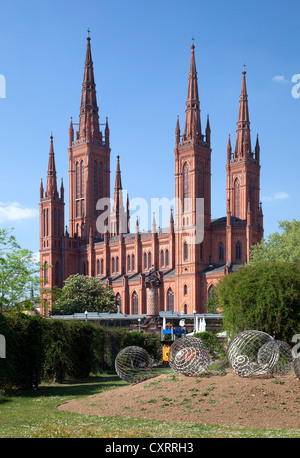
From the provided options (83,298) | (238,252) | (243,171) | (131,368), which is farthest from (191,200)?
(131,368)

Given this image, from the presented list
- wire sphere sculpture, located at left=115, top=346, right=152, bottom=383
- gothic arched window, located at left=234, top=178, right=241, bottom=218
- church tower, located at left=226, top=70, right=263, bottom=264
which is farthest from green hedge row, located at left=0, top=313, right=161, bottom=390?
gothic arched window, located at left=234, top=178, right=241, bottom=218

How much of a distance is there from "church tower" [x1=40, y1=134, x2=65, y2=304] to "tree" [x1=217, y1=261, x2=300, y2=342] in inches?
3196

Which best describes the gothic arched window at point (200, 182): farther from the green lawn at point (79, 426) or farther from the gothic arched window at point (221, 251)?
the green lawn at point (79, 426)

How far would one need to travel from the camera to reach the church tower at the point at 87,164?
4407 inches

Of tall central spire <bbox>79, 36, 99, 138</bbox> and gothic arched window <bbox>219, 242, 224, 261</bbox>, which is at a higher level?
tall central spire <bbox>79, 36, 99, 138</bbox>

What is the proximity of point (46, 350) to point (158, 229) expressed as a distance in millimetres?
76532

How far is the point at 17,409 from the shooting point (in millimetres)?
18875

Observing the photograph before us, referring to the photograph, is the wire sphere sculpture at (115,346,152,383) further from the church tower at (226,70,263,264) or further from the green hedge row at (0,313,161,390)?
the church tower at (226,70,263,264)

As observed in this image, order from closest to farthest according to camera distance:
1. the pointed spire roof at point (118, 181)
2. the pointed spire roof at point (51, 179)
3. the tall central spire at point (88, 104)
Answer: the pointed spire roof at point (51, 179) < the pointed spire roof at point (118, 181) < the tall central spire at point (88, 104)

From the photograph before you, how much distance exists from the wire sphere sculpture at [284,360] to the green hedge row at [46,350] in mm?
9430

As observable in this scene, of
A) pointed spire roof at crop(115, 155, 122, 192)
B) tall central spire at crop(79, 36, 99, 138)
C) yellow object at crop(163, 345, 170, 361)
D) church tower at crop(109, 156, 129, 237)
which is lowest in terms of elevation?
yellow object at crop(163, 345, 170, 361)

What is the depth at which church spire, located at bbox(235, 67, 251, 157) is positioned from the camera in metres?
99.6

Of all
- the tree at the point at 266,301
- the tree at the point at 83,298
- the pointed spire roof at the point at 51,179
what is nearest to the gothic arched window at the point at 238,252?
the tree at the point at 83,298
